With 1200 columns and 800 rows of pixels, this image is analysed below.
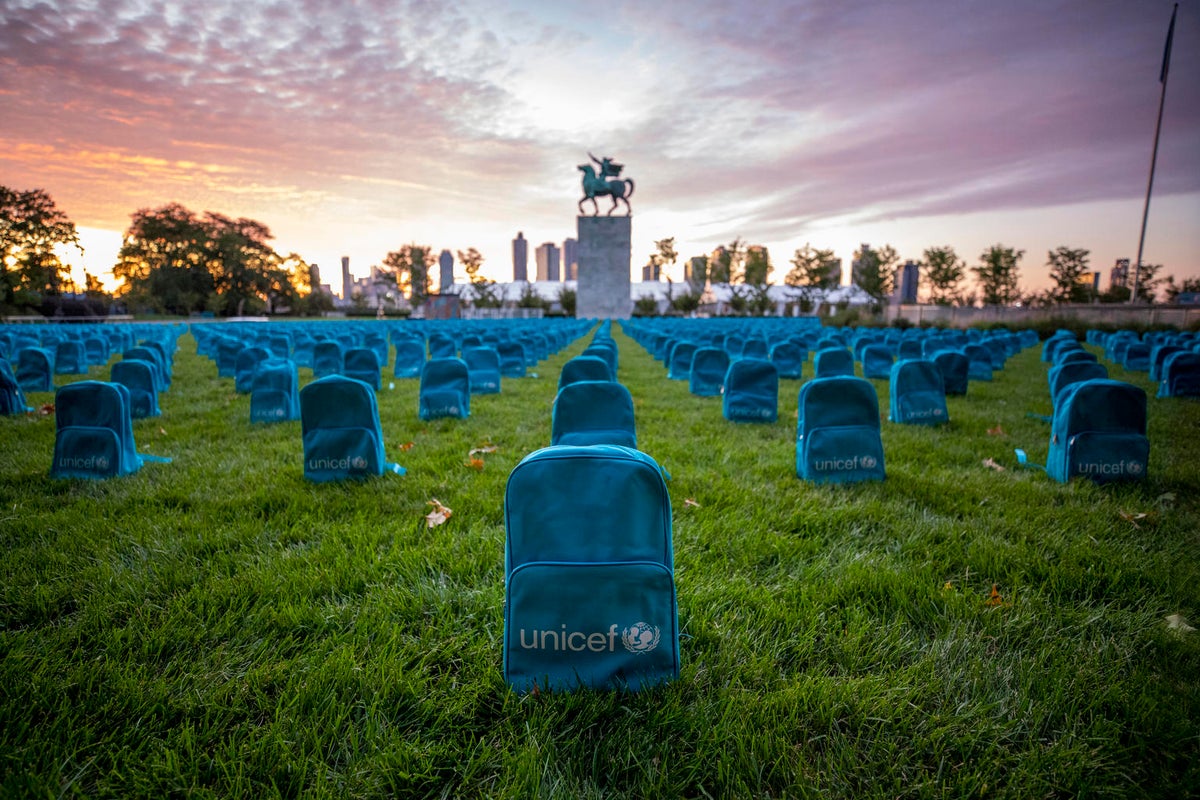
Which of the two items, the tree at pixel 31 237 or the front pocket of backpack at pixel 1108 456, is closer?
the front pocket of backpack at pixel 1108 456

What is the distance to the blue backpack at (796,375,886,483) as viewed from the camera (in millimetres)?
4660

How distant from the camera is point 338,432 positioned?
15.4 ft

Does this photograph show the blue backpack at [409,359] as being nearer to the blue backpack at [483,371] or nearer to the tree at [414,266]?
the blue backpack at [483,371]

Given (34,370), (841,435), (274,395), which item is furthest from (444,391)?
(34,370)

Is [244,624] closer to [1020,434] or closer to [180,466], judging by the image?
[180,466]

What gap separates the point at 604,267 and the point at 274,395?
48.2 metres

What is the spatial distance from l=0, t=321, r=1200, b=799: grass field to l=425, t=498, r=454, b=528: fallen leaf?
81mm

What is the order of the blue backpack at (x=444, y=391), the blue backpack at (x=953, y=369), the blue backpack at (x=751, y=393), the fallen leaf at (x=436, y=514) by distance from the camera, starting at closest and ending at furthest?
the fallen leaf at (x=436, y=514), the blue backpack at (x=751, y=393), the blue backpack at (x=444, y=391), the blue backpack at (x=953, y=369)

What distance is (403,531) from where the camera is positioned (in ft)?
11.9

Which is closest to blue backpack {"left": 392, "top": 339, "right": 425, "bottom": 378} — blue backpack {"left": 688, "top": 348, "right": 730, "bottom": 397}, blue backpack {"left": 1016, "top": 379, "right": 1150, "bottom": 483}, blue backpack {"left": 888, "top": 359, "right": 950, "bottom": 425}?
blue backpack {"left": 688, "top": 348, "right": 730, "bottom": 397}

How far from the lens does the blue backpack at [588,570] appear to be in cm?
203

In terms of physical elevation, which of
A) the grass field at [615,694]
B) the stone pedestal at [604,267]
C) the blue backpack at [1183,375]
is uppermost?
the stone pedestal at [604,267]

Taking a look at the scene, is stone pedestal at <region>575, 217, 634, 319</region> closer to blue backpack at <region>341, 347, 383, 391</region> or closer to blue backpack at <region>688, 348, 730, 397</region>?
blue backpack at <region>688, 348, 730, 397</region>

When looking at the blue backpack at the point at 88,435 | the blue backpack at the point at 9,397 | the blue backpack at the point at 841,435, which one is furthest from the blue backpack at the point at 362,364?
the blue backpack at the point at 841,435
